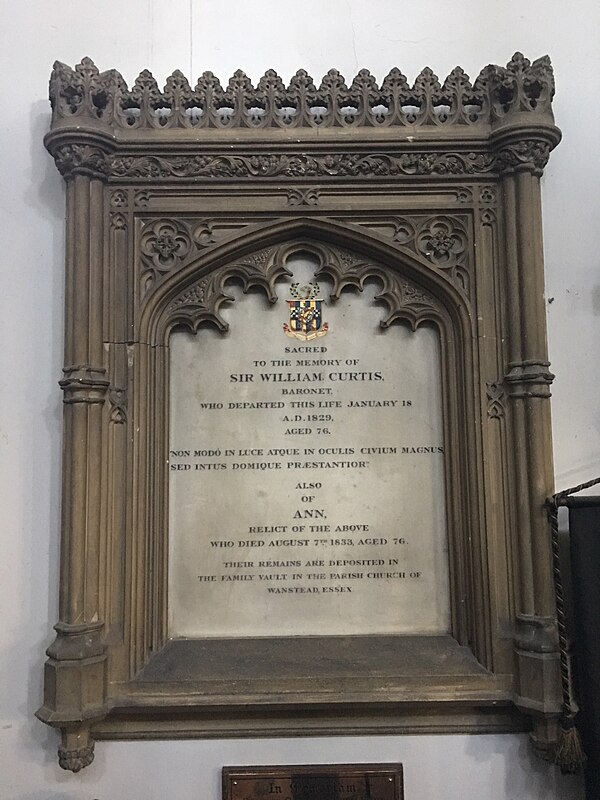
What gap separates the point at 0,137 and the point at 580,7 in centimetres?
286

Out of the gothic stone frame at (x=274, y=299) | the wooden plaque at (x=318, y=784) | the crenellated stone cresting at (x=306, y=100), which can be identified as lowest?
the wooden plaque at (x=318, y=784)

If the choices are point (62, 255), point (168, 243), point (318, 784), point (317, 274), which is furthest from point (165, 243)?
point (318, 784)

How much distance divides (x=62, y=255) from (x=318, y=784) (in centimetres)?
255

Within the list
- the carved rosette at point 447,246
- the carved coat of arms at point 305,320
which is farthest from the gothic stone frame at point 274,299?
the carved coat of arms at point 305,320

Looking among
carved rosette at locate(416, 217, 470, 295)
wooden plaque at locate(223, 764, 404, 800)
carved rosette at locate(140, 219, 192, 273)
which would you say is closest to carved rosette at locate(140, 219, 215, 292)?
carved rosette at locate(140, 219, 192, 273)

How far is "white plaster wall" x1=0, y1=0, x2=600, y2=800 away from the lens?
2549 millimetres

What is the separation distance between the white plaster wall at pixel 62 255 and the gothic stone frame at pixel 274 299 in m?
0.16

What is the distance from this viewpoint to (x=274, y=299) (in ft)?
9.18

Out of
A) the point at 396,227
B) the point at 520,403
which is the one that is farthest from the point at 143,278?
the point at 520,403

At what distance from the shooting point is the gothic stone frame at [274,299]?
8.18ft

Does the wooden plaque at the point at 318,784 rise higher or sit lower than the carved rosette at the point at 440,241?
lower

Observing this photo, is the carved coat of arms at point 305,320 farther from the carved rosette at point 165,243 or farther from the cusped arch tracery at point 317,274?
the carved rosette at point 165,243

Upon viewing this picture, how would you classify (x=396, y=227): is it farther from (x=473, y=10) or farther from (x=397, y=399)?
(x=473, y=10)

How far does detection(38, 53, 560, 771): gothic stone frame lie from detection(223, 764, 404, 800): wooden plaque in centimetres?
15
